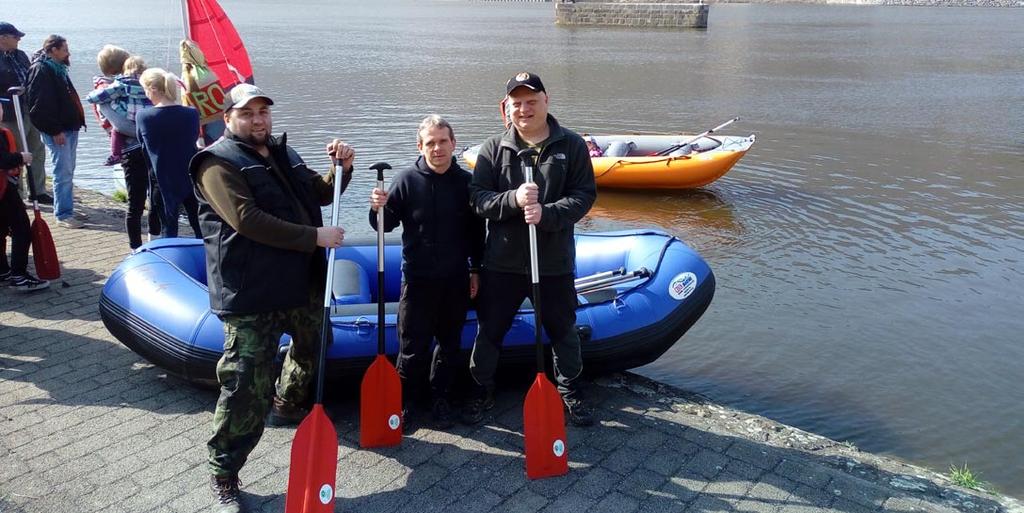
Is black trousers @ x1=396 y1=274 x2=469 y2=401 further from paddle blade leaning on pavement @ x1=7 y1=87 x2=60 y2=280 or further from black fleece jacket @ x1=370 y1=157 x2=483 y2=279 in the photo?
paddle blade leaning on pavement @ x1=7 y1=87 x2=60 y2=280

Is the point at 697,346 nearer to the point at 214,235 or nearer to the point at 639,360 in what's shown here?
the point at 639,360

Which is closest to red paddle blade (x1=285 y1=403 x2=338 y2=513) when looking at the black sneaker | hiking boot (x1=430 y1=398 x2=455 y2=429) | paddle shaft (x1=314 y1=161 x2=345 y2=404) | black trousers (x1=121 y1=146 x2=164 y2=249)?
paddle shaft (x1=314 y1=161 x2=345 y2=404)

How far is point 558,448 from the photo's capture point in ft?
12.7

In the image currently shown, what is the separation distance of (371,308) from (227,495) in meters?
1.46

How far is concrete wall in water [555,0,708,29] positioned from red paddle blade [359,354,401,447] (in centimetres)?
4366

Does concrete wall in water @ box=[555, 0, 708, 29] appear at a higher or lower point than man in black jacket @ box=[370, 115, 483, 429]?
higher

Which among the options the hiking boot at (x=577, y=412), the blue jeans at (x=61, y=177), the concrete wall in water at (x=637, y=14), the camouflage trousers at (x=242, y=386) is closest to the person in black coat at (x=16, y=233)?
the blue jeans at (x=61, y=177)

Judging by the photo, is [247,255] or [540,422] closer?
[247,255]

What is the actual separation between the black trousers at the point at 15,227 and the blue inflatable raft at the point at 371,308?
55.8 inches

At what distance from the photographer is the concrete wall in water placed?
4466 cm

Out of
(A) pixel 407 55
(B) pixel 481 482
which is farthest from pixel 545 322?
(A) pixel 407 55

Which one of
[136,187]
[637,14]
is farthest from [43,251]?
[637,14]

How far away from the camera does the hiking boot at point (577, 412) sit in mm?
4320

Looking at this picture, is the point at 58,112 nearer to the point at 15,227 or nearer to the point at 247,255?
the point at 15,227
